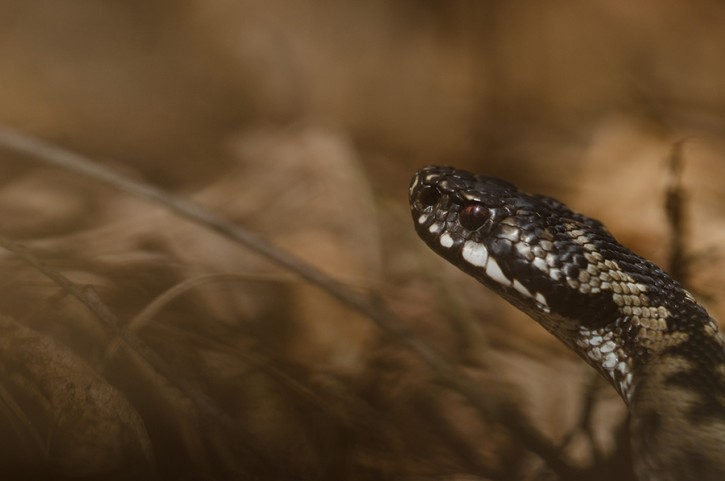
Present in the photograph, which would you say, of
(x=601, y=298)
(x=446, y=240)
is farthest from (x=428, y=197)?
(x=601, y=298)

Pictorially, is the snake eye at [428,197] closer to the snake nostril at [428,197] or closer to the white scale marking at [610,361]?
the snake nostril at [428,197]

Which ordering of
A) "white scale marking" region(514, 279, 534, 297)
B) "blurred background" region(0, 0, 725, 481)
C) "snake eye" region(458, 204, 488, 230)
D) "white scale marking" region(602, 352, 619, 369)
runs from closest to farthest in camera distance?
1. "blurred background" region(0, 0, 725, 481)
2. "white scale marking" region(602, 352, 619, 369)
3. "white scale marking" region(514, 279, 534, 297)
4. "snake eye" region(458, 204, 488, 230)

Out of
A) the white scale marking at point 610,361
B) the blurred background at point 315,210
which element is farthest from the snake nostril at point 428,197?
the white scale marking at point 610,361

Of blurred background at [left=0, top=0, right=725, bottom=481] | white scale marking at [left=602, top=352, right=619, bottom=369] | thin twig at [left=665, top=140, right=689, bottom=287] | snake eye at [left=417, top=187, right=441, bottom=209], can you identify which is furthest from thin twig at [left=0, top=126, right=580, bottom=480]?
thin twig at [left=665, top=140, right=689, bottom=287]

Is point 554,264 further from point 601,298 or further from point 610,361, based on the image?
point 610,361

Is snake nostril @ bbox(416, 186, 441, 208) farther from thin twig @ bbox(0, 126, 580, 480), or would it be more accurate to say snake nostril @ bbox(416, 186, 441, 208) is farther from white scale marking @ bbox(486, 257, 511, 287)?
thin twig @ bbox(0, 126, 580, 480)

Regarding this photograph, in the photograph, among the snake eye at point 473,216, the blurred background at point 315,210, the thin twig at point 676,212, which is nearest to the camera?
the blurred background at point 315,210

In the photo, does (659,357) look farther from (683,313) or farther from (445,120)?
(445,120)
